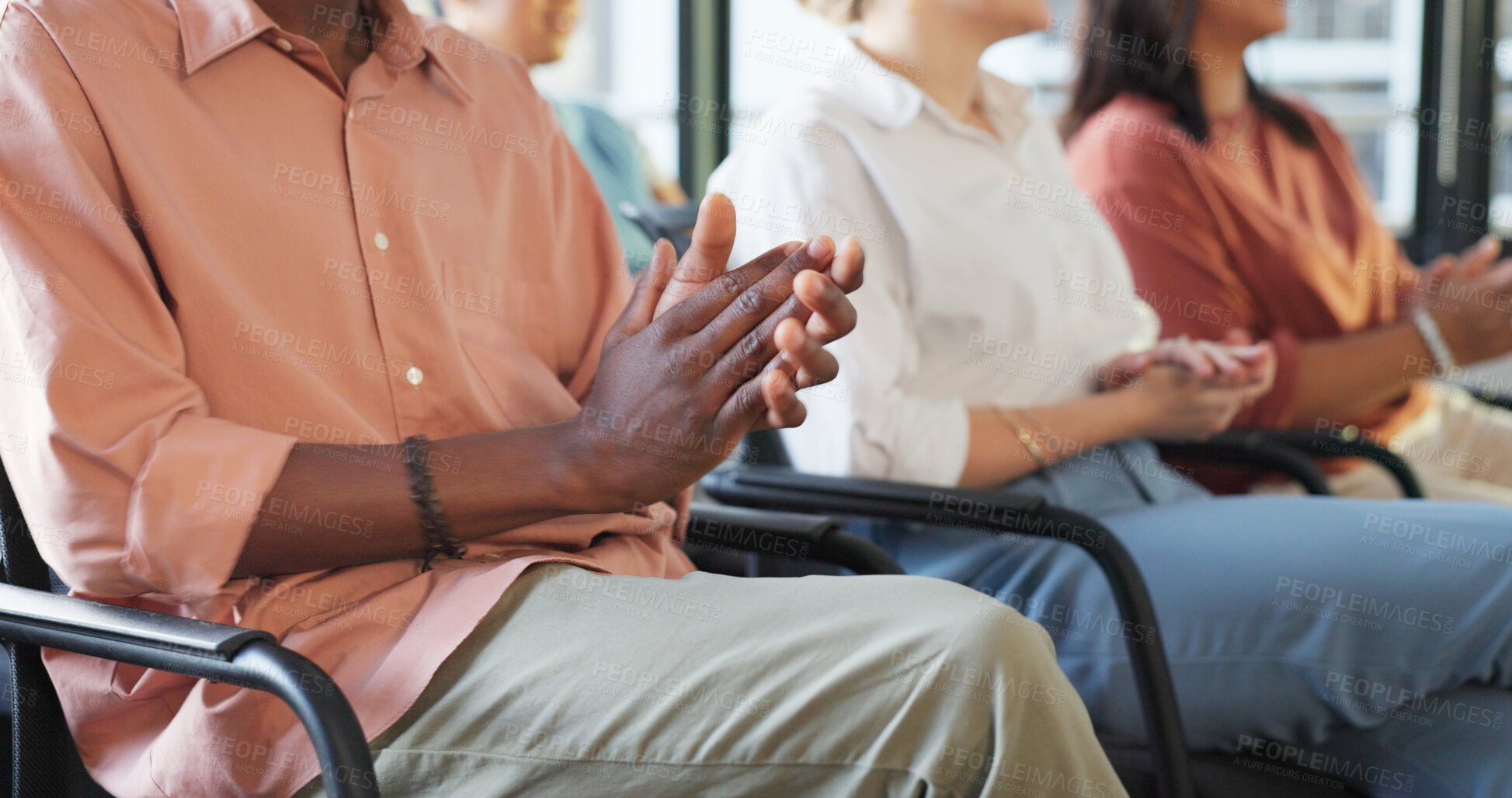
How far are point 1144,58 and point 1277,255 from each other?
403mm

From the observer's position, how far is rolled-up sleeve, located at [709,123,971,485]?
1.36 metres

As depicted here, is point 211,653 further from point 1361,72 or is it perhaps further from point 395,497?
point 1361,72

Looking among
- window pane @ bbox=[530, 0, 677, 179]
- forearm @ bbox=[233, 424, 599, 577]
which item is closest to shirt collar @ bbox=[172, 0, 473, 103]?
forearm @ bbox=[233, 424, 599, 577]

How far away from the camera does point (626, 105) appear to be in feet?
12.2

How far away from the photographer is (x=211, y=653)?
0.75 meters

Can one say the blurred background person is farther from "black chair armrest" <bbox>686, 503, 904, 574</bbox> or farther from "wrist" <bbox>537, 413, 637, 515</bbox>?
"wrist" <bbox>537, 413, 637, 515</bbox>

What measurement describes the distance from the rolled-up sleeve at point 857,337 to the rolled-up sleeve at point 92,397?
0.65 m

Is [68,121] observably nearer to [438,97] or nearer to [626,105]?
[438,97]

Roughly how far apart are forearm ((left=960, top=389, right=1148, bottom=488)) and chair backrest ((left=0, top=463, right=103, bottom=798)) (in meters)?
0.90

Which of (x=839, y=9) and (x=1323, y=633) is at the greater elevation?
(x=839, y=9)

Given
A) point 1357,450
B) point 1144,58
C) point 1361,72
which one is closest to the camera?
point 1357,450

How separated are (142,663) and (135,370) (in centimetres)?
21

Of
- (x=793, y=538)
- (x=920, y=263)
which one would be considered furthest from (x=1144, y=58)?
(x=793, y=538)

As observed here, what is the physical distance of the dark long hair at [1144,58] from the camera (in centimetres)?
202
